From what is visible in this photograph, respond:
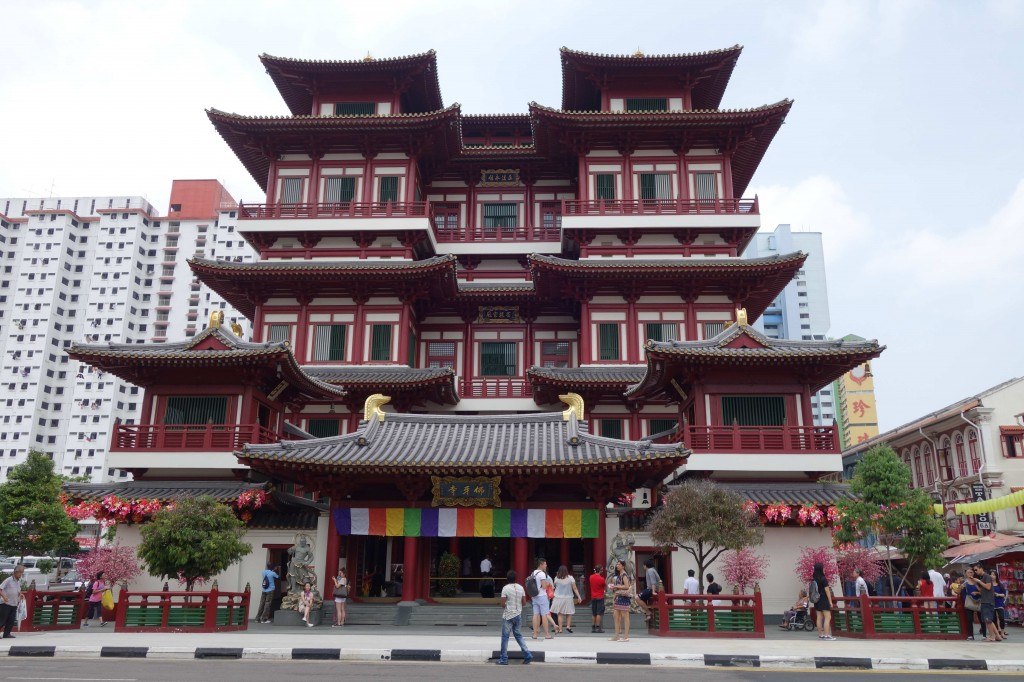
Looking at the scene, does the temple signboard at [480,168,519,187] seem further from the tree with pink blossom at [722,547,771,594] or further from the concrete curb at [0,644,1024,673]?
the concrete curb at [0,644,1024,673]

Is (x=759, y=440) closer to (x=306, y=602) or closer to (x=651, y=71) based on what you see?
(x=306, y=602)

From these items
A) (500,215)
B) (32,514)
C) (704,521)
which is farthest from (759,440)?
(32,514)

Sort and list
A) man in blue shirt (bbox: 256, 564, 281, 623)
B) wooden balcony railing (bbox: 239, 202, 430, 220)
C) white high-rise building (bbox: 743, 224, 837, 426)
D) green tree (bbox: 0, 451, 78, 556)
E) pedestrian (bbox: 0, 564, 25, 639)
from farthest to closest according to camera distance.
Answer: white high-rise building (bbox: 743, 224, 837, 426) < green tree (bbox: 0, 451, 78, 556) < wooden balcony railing (bbox: 239, 202, 430, 220) < man in blue shirt (bbox: 256, 564, 281, 623) < pedestrian (bbox: 0, 564, 25, 639)

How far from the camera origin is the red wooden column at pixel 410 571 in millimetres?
22781

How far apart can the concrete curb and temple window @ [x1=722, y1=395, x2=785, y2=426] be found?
1252 centimetres

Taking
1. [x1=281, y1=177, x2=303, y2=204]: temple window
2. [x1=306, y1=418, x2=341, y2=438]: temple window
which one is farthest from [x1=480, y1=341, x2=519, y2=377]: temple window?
[x1=281, y1=177, x2=303, y2=204]: temple window

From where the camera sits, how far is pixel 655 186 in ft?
120

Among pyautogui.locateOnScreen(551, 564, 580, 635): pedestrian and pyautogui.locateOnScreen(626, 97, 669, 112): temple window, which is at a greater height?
pyautogui.locateOnScreen(626, 97, 669, 112): temple window

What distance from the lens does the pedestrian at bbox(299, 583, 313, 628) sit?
21.7 meters

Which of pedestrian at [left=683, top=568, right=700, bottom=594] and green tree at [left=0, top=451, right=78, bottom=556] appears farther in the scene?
green tree at [left=0, top=451, right=78, bottom=556]

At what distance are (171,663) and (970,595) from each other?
18.9 meters

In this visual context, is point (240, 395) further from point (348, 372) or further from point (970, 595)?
point (970, 595)

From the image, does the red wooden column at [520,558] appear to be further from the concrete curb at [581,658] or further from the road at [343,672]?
the road at [343,672]

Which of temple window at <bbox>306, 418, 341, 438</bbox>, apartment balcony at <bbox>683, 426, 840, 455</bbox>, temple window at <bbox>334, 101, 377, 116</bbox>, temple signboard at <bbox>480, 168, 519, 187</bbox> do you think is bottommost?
apartment balcony at <bbox>683, 426, 840, 455</bbox>
